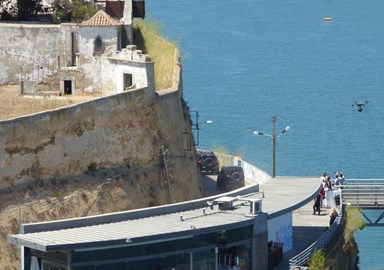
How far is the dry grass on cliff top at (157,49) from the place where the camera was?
2039 inches

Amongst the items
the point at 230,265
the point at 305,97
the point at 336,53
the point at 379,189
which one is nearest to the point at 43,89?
the point at 379,189

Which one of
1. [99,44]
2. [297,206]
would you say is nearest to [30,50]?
[99,44]

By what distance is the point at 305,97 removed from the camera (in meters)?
100

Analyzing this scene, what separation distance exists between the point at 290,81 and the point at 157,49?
165 feet

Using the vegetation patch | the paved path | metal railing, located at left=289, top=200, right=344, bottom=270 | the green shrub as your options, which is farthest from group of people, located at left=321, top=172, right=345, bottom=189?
the green shrub

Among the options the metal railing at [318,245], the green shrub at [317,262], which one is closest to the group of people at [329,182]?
the metal railing at [318,245]

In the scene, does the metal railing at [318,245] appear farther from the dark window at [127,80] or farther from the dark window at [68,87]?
the dark window at [68,87]

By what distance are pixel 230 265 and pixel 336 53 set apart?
3225 inches

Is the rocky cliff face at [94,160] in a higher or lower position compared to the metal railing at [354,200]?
higher

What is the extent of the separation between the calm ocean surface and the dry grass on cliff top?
13460 millimetres

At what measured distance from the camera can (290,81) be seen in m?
105

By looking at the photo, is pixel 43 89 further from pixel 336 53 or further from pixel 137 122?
pixel 336 53

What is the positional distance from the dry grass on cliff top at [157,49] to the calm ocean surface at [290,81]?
1346 cm

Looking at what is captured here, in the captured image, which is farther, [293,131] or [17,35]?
[293,131]
